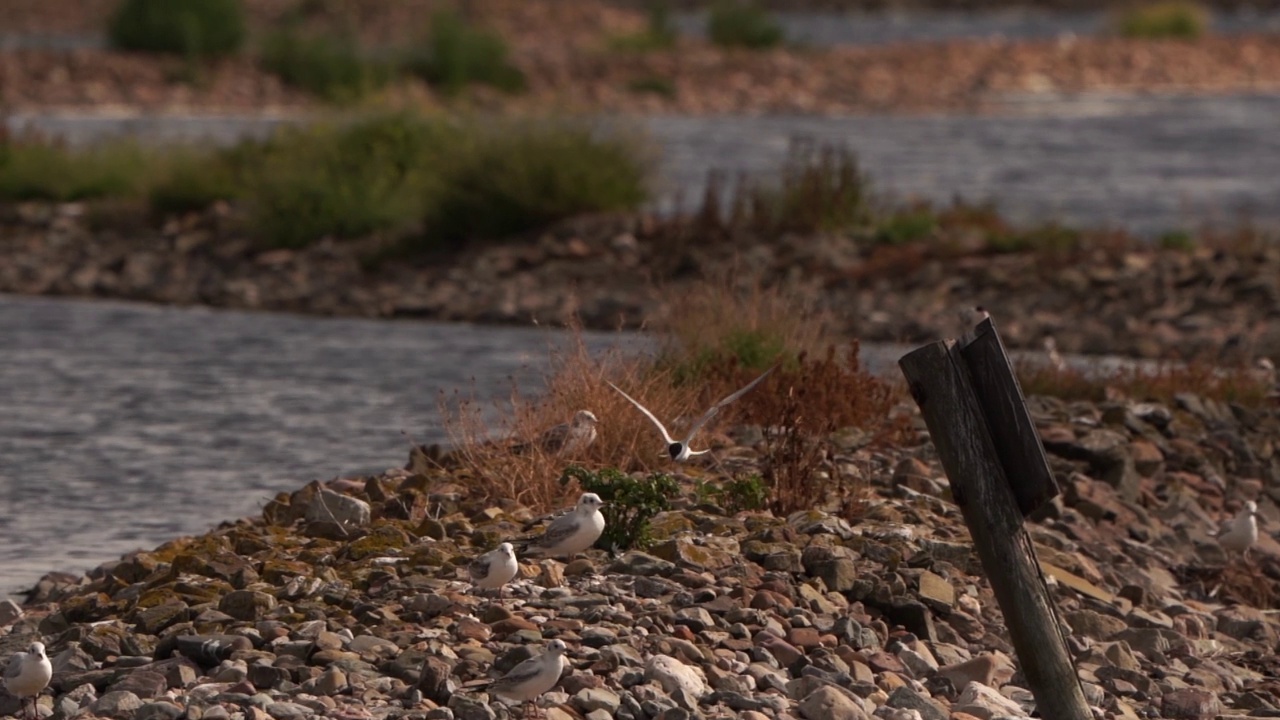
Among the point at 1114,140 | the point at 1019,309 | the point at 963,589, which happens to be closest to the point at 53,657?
the point at 963,589

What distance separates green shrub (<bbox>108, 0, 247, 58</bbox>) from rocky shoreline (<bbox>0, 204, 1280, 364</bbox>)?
2471 cm

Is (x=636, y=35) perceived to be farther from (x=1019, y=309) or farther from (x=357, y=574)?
(x=357, y=574)

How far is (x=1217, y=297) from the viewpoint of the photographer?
18.1 metres

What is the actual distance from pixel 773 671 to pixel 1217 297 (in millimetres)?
11596

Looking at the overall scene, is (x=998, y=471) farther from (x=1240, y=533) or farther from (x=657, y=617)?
(x=1240, y=533)

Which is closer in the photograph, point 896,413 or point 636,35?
point 896,413

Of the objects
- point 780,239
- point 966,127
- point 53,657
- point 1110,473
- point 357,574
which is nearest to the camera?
point 53,657

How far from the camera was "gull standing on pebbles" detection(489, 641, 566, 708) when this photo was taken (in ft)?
22.0

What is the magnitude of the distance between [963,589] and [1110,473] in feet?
9.71

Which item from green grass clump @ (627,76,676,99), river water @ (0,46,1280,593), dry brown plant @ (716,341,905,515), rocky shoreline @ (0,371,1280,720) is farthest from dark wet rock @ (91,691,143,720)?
green grass clump @ (627,76,676,99)

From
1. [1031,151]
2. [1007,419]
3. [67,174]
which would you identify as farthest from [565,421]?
[1031,151]

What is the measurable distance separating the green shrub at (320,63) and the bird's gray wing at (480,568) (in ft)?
114

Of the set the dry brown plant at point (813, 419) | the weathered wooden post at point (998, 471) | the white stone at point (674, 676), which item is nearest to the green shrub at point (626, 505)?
the dry brown plant at point (813, 419)

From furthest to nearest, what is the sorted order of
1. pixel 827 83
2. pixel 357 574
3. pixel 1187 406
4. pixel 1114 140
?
pixel 827 83 → pixel 1114 140 → pixel 1187 406 → pixel 357 574
